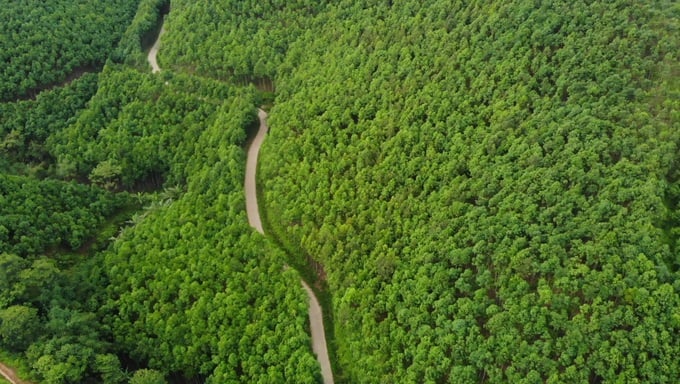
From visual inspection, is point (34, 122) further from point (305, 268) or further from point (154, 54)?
point (305, 268)

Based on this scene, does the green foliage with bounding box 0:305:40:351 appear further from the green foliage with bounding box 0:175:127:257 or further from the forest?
the green foliage with bounding box 0:175:127:257

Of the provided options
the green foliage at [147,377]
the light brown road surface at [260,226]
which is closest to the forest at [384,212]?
the green foliage at [147,377]

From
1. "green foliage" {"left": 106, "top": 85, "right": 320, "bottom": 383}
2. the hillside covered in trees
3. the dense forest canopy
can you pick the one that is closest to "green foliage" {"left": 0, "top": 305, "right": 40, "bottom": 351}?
the dense forest canopy

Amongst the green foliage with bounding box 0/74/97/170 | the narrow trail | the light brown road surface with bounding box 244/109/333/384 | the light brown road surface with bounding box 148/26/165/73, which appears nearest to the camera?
the light brown road surface with bounding box 244/109/333/384

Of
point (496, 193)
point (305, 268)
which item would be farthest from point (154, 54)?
point (496, 193)

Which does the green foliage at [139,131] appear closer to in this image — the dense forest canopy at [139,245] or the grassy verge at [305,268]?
the dense forest canopy at [139,245]

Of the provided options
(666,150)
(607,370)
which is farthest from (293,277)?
(666,150)
